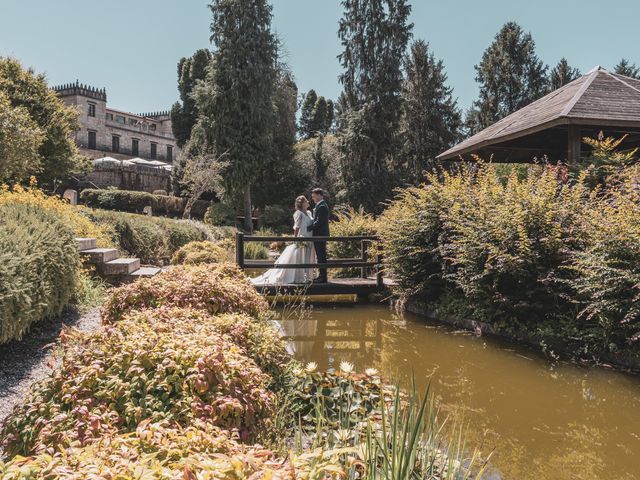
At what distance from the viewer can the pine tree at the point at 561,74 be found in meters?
37.4

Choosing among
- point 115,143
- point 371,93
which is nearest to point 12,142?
point 371,93

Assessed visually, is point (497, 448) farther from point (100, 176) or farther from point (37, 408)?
point (100, 176)

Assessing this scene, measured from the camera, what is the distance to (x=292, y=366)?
14.5 ft

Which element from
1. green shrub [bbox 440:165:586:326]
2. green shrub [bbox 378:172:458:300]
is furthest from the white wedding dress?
green shrub [bbox 440:165:586:326]

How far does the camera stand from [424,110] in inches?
1291

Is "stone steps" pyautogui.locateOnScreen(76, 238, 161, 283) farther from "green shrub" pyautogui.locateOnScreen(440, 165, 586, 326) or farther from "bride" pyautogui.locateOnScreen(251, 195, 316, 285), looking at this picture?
"green shrub" pyautogui.locateOnScreen(440, 165, 586, 326)

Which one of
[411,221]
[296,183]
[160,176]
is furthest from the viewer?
[160,176]

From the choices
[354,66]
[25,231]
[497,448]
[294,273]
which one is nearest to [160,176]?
[354,66]

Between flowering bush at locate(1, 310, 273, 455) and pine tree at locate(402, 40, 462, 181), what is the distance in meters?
31.0

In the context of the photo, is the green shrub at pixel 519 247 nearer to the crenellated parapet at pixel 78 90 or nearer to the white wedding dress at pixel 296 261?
the white wedding dress at pixel 296 261

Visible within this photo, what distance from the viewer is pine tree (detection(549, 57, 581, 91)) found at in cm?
3738

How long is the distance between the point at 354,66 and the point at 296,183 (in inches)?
315

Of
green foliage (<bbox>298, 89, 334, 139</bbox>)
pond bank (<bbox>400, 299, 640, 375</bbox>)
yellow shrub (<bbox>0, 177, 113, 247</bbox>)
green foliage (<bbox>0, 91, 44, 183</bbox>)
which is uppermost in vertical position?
green foliage (<bbox>298, 89, 334, 139</bbox>)

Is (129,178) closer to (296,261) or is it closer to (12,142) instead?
(12,142)
